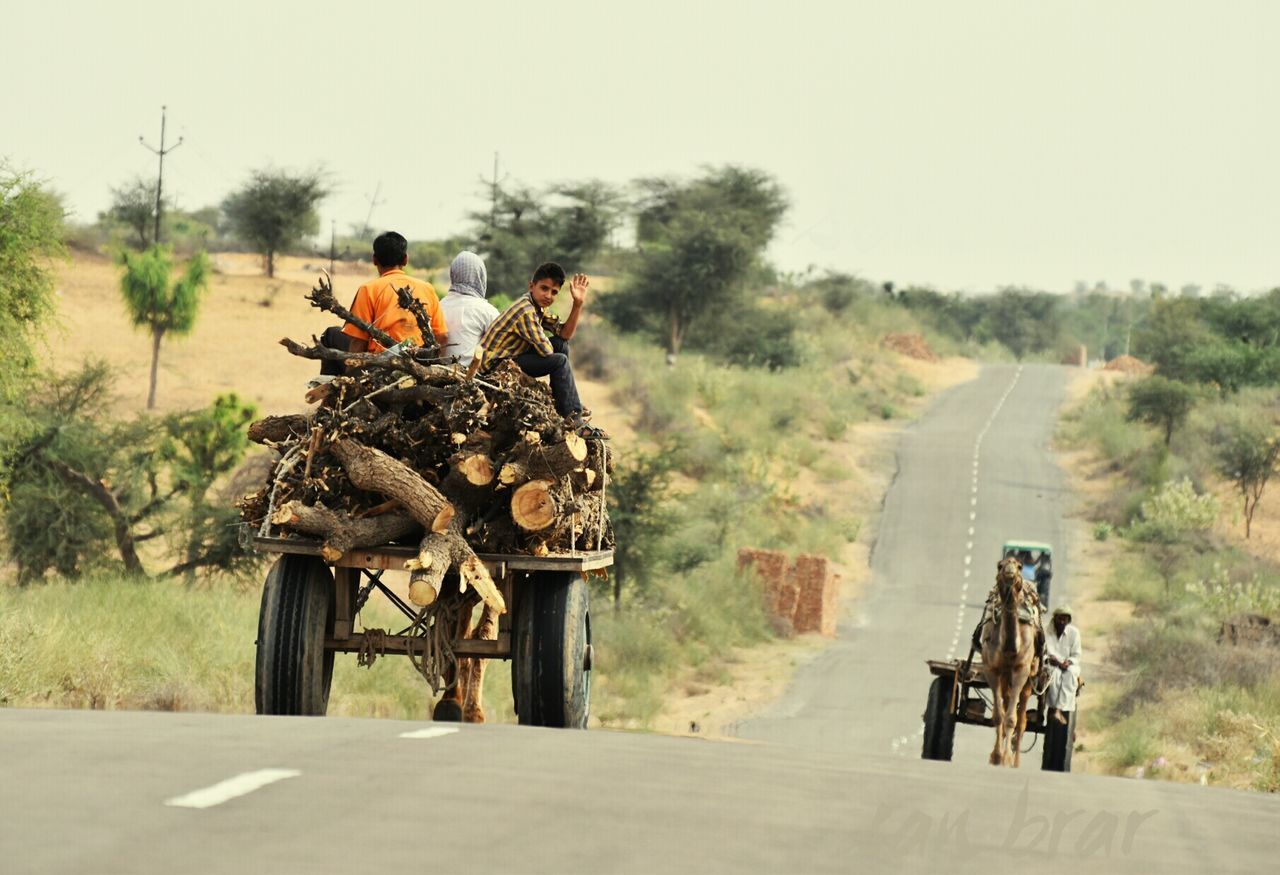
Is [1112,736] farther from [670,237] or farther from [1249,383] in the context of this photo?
[670,237]

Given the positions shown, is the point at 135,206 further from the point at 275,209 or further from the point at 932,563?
the point at 932,563

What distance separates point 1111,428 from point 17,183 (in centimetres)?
4615

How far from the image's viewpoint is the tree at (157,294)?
48.9 meters

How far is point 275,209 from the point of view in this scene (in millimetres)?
73562

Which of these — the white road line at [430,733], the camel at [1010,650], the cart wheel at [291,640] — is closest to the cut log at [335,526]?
the cart wheel at [291,640]

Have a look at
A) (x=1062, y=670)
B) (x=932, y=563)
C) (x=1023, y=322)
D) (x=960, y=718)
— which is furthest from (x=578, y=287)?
(x=1023, y=322)

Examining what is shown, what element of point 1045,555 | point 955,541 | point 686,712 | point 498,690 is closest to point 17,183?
point 498,690

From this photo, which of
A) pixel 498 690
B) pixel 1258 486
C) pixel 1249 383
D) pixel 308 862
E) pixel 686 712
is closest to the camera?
pixel 308 862

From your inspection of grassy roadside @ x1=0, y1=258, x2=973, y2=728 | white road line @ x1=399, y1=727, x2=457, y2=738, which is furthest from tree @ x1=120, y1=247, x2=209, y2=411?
white road line @ x1=399, y1=727, x2=457, y2=738

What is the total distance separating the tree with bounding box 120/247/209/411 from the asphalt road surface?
42085mm

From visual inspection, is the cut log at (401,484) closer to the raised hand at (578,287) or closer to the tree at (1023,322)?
the raised hand at (578,287)

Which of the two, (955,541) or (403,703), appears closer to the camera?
(403,703)

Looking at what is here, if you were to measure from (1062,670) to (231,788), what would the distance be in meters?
13.9

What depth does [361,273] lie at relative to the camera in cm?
7862
